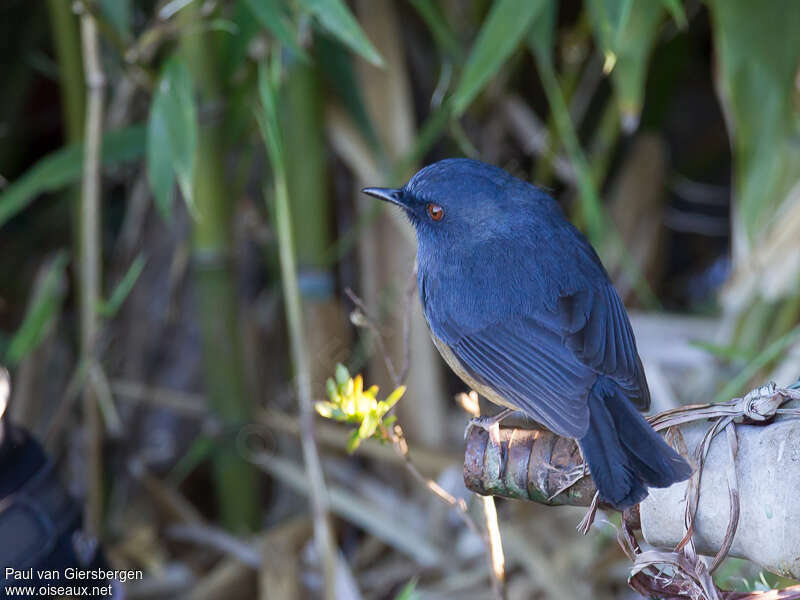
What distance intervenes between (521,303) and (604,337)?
0.61ft

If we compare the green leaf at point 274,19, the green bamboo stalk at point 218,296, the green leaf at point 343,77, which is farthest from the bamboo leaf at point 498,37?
the green bamboo stalk at point 218,296

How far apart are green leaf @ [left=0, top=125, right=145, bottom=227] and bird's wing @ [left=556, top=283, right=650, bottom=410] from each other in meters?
1.38

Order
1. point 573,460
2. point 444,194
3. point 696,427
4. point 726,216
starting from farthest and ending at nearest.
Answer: point 726,216 → point 444,194 → point 573,460 → point 696,427

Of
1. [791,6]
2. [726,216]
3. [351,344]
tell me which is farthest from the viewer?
[726,216]

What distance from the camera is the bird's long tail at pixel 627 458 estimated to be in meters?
1.24

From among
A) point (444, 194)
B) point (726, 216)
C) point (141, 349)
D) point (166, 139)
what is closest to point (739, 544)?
point (444, 194)

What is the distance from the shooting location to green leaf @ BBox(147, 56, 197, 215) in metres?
2.19

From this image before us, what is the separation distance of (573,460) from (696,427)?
0.20 metres

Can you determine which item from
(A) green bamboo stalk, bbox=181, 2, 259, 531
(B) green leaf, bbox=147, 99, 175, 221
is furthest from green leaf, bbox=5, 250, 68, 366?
(B) green leaf, bbox=147, 99, 175, 221

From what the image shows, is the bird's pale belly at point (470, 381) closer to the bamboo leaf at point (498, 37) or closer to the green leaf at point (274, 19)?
the bamboo leaf at point (498, 37)

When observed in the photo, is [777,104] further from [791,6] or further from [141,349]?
[141,349]

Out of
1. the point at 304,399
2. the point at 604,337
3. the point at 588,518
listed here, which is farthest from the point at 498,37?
the point at 588,518

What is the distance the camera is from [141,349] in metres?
3.33

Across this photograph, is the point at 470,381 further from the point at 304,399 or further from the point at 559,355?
the point at 304,399
